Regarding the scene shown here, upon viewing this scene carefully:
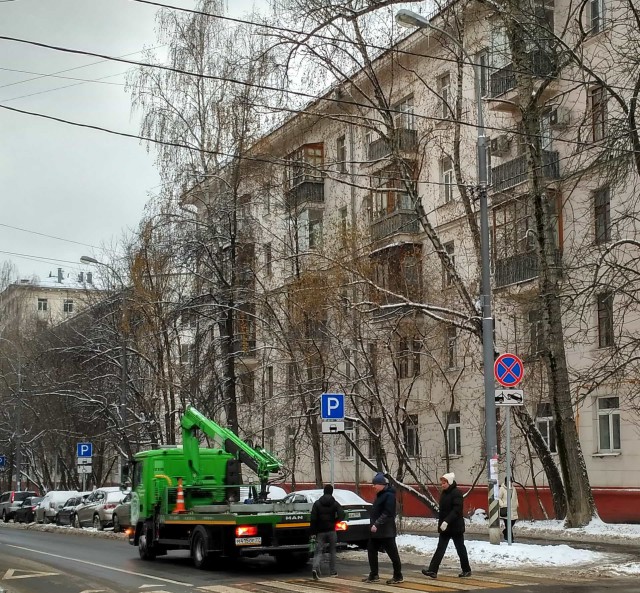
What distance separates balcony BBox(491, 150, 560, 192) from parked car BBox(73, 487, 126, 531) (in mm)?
17419

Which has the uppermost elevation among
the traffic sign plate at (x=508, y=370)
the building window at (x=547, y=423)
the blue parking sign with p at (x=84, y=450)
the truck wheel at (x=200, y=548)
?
the traffic sign plate at (x=508, y=370)

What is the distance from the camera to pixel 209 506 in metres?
19.1

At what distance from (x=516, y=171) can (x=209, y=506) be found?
58.7 feet


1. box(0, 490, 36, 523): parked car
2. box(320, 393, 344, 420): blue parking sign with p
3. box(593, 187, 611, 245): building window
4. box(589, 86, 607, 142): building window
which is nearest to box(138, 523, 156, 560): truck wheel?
box(320, 393, 344, 420): blue parking sign with p

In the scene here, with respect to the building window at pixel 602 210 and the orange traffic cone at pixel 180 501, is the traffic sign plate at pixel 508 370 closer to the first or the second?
the orange traffic cone at pixel 180 501

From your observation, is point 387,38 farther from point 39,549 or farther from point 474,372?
point 39,549

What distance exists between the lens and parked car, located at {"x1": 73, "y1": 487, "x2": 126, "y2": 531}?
38.5 m

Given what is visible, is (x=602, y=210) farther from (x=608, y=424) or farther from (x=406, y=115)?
(x=406, y=115)

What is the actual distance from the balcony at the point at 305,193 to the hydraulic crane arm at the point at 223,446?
41.9 feet

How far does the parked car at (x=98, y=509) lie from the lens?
38531 mm

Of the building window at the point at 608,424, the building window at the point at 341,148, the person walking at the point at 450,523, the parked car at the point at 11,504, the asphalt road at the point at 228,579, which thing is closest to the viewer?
the asphalt road at the point at 228,579

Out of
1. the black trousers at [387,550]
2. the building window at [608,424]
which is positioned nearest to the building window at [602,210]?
the building window at [608,424]

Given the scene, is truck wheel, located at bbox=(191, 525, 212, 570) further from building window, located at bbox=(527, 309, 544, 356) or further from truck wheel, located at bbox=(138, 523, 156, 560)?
building window, located at bbox=(527, 309, 544, 356)

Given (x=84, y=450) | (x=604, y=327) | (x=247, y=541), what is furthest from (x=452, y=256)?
(x=247, y=541)
